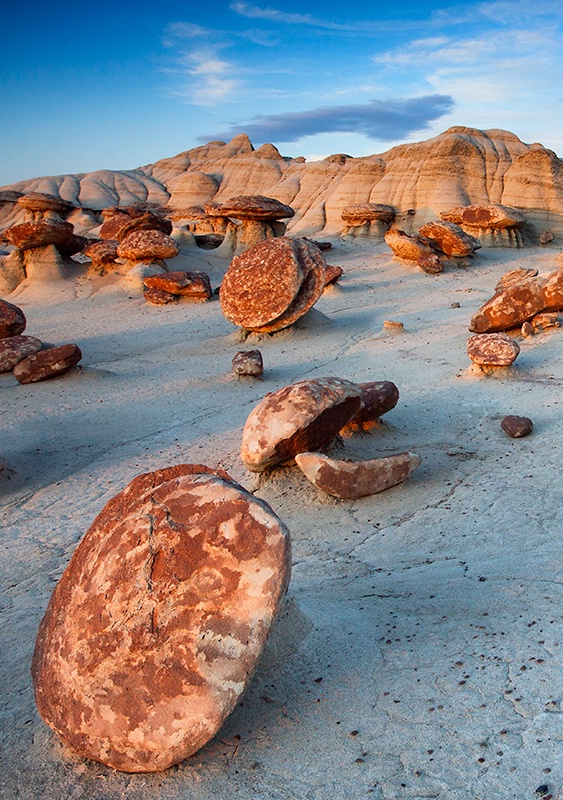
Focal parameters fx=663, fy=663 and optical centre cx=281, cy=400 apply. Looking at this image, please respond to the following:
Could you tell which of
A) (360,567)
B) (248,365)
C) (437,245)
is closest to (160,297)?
(248,365)

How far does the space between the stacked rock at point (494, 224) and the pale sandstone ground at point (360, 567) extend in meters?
8.57

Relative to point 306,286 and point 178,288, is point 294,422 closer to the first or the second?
point 306,286

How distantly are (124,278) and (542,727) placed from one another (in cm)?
1344

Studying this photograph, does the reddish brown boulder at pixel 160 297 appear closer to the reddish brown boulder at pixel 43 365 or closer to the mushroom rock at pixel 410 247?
the reddish brown boulder at pixel 43 365

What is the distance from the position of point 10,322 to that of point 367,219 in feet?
41.9

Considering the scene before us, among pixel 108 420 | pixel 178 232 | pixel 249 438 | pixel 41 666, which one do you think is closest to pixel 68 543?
pixel 249 438

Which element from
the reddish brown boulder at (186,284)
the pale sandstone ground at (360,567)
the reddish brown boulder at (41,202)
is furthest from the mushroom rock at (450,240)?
the reddish brown boulder at (41,202)

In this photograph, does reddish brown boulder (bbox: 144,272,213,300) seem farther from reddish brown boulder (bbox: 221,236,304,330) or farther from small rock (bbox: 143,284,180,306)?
reddish brown boulder (bbox: 221,236,304,330)

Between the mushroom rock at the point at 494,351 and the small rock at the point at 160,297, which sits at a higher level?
the small rock at the point at 160,297

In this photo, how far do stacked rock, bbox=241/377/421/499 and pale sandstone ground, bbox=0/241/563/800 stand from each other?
0.15m

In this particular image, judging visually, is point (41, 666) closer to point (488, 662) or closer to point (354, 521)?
point (488, 662)

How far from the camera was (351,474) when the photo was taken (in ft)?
14.8

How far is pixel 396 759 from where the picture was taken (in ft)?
6.48

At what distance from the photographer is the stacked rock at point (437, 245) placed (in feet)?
47.6
